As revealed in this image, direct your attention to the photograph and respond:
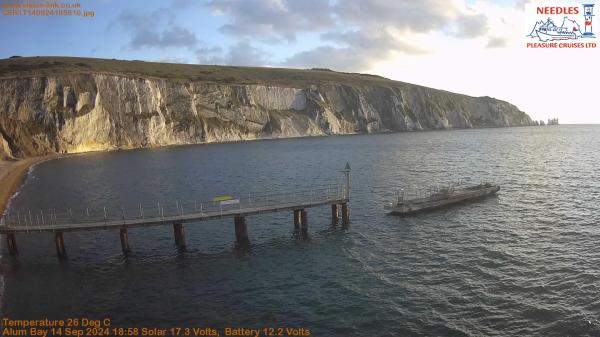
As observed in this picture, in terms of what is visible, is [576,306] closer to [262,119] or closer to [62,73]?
[62,73]

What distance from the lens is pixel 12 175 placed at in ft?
261

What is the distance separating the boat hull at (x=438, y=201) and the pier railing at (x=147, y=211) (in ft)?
20.8

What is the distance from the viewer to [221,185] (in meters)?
68.2

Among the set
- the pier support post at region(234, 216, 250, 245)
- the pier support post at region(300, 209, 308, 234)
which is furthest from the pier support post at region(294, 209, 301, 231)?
the pier support post at region(234, 216, 250, 245)

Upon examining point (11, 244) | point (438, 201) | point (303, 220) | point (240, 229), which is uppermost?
point (11, 244)

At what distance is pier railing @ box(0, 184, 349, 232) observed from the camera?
125ft

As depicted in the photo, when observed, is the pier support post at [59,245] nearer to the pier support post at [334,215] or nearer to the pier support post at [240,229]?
the pier support post at [240,229]

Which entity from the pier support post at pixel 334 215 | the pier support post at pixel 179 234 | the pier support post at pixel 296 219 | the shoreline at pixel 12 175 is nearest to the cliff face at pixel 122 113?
the shoreline at pixel 12 175

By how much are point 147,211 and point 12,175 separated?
47.8 m

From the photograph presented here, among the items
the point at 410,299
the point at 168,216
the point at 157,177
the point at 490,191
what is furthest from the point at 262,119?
the point at 410,299

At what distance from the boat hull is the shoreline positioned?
46.4m

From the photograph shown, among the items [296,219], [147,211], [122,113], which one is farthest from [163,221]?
[122,113]

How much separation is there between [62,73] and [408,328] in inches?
5847

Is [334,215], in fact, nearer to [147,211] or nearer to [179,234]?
[179,234]
